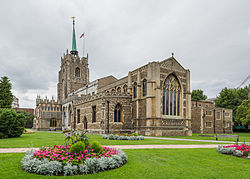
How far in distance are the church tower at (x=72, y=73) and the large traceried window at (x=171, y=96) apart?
50045mm

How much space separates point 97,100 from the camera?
133ft

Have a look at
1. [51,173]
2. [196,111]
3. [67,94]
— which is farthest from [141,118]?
[67,94]

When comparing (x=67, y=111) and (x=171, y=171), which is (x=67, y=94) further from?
(x=171, y=171)

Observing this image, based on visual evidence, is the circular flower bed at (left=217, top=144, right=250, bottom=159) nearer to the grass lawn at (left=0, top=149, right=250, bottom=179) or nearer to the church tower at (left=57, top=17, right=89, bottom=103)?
the grass lawn at (left=0, top=149, right=250, bottom=179)

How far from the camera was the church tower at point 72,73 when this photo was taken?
8075 cm

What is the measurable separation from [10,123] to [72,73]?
184ft

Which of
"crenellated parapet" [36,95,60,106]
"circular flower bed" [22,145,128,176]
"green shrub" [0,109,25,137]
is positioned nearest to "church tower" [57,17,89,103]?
"crenellated parapet" [36,95,60,106]

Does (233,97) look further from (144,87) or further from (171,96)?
(144,87)

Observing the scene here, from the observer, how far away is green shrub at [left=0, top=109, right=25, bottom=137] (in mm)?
26312

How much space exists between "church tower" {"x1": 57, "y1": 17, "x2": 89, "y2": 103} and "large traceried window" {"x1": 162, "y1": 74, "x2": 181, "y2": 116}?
50045 millimetres

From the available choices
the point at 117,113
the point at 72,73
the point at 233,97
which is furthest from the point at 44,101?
the point at 233,97

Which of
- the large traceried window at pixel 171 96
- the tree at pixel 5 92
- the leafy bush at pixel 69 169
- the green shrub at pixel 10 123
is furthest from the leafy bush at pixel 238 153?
the tree at pixel 5 92

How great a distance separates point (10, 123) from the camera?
1054 inches

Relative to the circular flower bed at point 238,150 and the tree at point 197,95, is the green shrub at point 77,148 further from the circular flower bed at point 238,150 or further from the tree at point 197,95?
the tree at point 197,95
